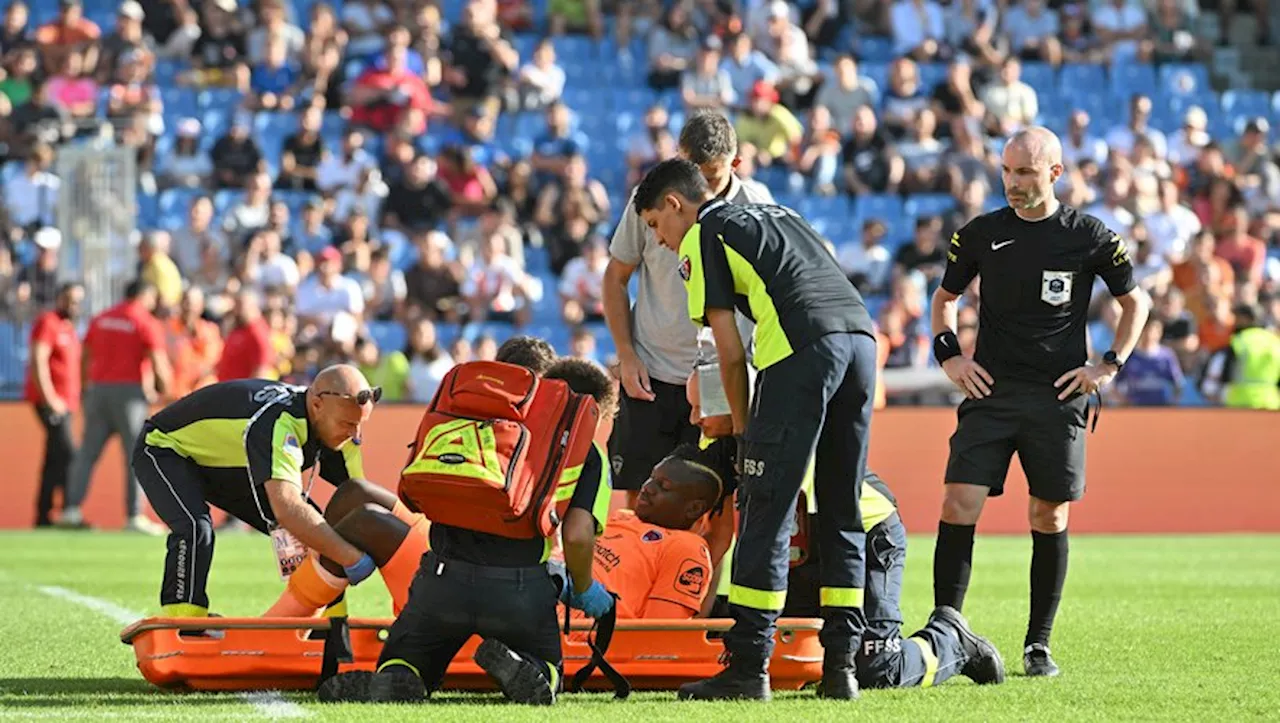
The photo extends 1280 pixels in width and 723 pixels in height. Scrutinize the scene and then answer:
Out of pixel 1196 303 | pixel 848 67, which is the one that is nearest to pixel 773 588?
pixel 1196 303

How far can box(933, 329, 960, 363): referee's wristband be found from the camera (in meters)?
8.62

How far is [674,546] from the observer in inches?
322

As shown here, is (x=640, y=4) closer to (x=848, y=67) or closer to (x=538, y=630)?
(x=848, y=67)

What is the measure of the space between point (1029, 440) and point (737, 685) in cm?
197

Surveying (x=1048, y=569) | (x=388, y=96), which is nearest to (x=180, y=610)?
(x=1048, y=569)

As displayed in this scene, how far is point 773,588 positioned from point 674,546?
3.52 feet

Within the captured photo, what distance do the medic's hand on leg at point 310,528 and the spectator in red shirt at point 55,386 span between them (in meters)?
10.9

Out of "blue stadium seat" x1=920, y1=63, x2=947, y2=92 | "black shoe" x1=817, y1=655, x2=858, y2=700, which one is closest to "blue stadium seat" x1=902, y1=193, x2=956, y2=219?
"blue stadium seat" x1=920, y1=63, x2=947, y2=92

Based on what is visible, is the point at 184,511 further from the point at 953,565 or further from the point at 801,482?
the point at 953,565

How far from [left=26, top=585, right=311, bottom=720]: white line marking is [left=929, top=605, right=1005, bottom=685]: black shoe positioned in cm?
252

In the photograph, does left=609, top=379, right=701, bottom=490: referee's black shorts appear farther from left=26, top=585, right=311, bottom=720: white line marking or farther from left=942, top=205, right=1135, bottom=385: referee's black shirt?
left=26, top=585, right=311, bottom=720: white line marking

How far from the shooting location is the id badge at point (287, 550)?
805 centimetres

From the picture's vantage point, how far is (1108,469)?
18.7 meters

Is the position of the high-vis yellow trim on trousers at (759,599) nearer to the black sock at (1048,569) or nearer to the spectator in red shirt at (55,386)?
the black sock at (1048,569)
